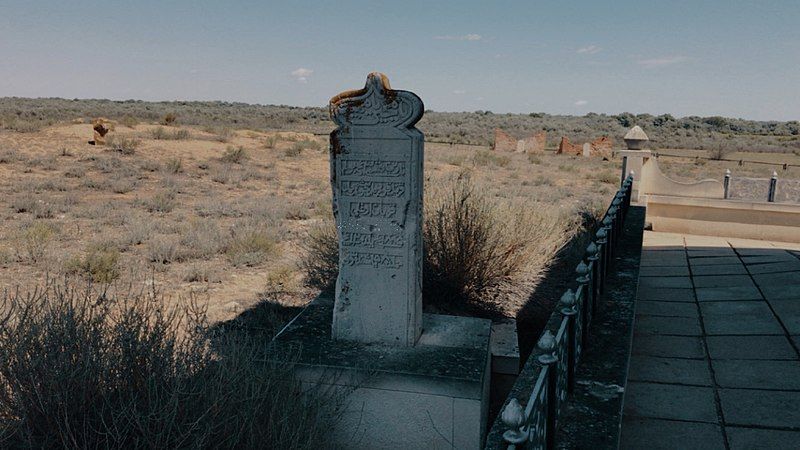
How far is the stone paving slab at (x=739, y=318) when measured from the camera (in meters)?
4.62

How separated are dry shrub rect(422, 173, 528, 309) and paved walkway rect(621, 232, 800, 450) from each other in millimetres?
1611

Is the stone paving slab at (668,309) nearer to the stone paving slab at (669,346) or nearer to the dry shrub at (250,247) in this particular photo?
the stone paving slab at (669,346)

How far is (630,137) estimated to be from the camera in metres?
9.39

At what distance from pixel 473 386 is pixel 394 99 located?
1.77 m

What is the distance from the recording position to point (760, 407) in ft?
11.1

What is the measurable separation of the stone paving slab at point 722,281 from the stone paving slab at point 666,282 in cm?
9

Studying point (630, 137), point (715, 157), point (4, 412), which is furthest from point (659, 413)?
point (715, 157)

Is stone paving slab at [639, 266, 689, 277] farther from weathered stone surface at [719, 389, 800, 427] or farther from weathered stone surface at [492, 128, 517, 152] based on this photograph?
weathered stone surface at [492, 128, 517, 152]

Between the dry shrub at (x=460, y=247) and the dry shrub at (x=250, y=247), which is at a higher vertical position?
the dry shrub at (x=460, y=247)

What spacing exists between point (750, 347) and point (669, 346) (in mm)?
523

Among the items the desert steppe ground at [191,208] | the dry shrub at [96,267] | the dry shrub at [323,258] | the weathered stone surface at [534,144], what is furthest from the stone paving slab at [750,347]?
the weathered stone surface at [534,144]

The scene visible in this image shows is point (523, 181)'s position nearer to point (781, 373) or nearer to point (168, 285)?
point (168, 285)

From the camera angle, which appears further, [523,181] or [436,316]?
[523,181]

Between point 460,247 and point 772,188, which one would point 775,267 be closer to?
point 772,188
